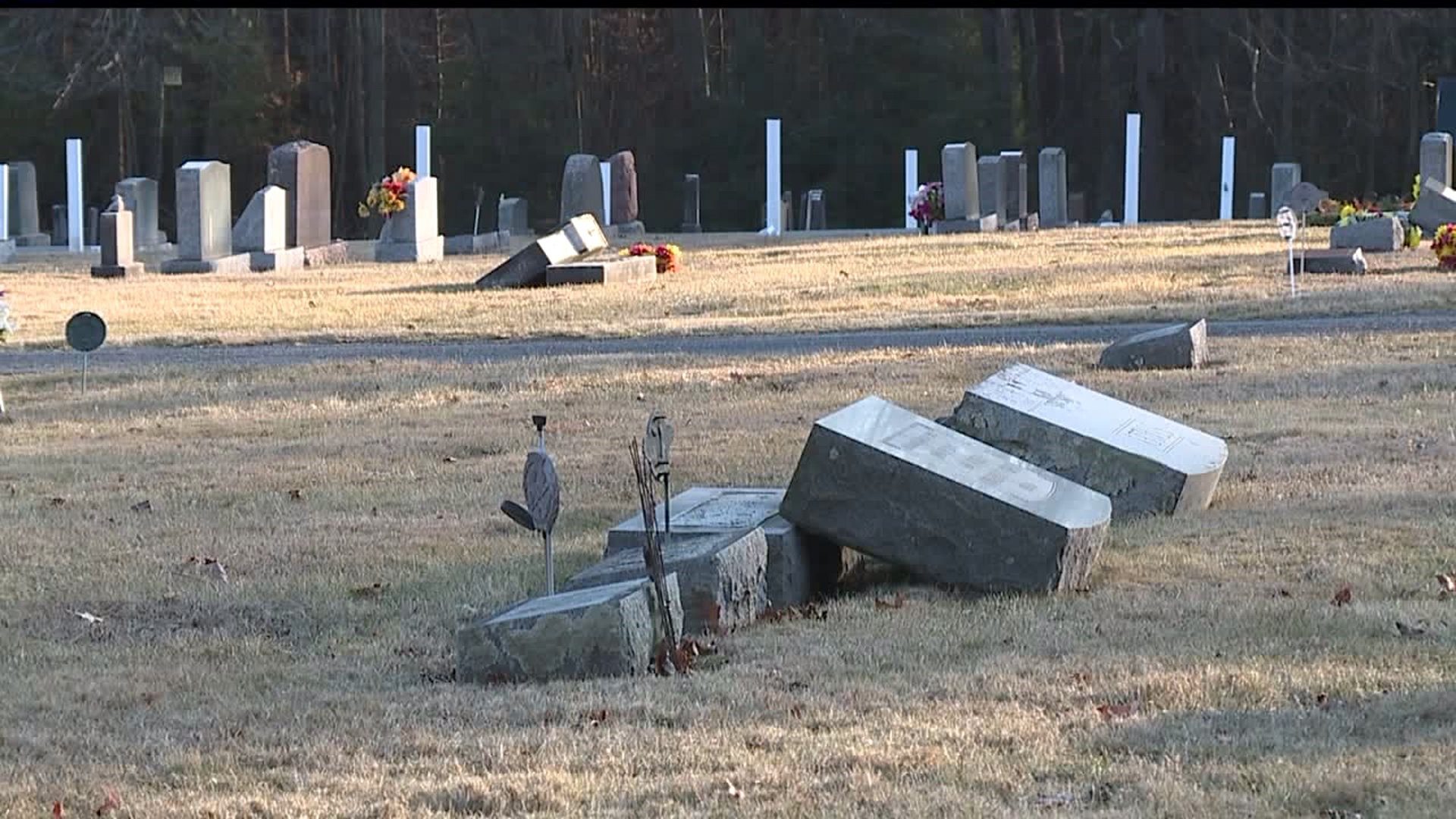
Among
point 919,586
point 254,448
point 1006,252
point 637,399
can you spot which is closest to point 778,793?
point 919,586

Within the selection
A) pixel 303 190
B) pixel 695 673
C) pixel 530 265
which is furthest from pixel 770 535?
pixel 303 190

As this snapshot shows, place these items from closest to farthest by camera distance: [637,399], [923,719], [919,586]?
1. [923,719]
2. [919,586]
3. [637,399]

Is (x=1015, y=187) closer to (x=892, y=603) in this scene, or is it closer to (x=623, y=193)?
(x=623, y=193)

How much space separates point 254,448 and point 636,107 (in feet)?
159

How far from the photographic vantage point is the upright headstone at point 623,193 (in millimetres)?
39594

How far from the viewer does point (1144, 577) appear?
8.02m

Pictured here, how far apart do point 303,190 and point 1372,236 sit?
14908 mm

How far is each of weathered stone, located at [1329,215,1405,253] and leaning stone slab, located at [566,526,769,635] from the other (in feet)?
63.2

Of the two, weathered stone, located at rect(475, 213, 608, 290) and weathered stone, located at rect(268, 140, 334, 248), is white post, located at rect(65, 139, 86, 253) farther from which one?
weathered stone, located at rect(475, 213, 608, 290)

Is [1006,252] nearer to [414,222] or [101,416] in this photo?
[414,222]

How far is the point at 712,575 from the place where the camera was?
23.5 ft

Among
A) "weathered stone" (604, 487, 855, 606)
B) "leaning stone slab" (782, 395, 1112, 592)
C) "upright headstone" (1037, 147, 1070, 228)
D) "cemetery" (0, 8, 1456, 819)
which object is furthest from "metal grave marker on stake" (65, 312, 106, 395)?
"upright headstone" (1037, 147, 1070, 228)

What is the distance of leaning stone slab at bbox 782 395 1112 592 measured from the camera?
7656 millimetres

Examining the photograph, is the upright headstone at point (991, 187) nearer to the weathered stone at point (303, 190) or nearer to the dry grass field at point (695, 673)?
the weathered stone at point (303, 190)
